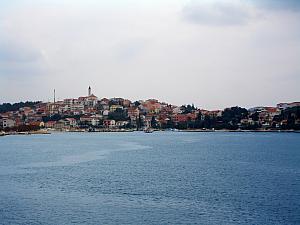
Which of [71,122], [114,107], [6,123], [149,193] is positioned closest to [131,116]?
[114,107]

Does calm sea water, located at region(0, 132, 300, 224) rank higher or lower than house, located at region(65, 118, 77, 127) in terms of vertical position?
lower

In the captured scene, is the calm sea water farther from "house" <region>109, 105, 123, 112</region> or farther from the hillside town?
"house" <region>109, 105, 123, 112</region>

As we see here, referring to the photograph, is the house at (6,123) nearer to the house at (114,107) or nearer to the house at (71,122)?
the house at (71,122)

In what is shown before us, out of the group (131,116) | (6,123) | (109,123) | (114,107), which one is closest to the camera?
(6,123)

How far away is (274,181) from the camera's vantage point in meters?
23.2

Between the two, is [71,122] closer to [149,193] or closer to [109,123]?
[109,123]

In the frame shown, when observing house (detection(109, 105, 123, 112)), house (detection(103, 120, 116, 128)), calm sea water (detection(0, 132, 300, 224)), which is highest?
house (detection(109, 105, 123, 112))

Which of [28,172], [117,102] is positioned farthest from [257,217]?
[117,102]

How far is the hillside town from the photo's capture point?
4008 inches

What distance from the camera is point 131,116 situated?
12281 cm

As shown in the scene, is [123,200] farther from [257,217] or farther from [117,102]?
[117,102]

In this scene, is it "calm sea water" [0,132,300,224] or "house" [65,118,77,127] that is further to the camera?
"house" [65,118,77,127]

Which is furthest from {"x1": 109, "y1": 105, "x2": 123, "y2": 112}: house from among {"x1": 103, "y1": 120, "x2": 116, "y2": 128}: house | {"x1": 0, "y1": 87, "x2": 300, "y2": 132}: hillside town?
{"x1": 103, "y1": 120, "x2": 116, "y2": 128}: house

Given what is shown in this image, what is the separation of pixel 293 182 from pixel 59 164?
15.3 meters
